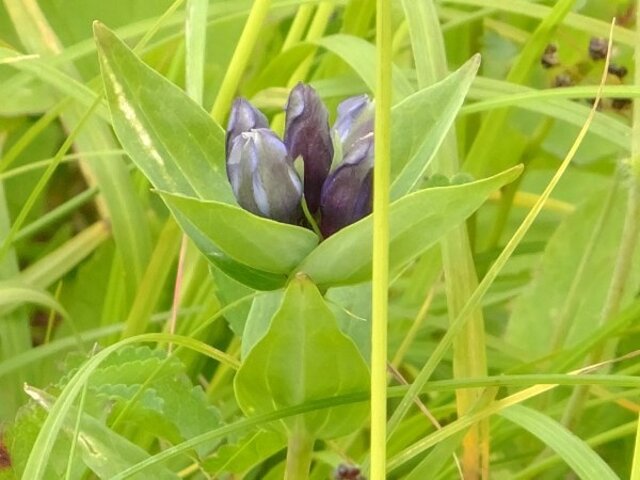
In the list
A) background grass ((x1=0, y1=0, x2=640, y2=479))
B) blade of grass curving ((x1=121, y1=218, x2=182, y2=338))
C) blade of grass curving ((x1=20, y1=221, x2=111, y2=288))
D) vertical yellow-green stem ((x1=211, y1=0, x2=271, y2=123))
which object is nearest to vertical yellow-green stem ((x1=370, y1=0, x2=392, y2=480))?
background grass ((x1=0, y1=0, x2=640, y2=479))

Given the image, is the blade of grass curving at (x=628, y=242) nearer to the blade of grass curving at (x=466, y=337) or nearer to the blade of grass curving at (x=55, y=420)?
the blade of grass curving at (x=466, y=337)

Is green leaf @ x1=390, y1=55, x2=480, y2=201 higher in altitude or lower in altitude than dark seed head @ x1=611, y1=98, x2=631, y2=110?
lower

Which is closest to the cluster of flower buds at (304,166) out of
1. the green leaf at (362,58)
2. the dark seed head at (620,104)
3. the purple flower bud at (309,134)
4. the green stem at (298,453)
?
the purple flower bud at (309,134)

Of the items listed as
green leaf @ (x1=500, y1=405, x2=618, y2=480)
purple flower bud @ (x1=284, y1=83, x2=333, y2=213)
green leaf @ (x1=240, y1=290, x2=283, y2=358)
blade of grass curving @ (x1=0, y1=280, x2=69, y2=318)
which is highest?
purple flower bud @ (x1=284, y1=83, x2=333, y2=213)

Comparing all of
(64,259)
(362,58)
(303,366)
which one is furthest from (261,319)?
(64,259)

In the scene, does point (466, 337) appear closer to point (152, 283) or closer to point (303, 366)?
point (303, 366)

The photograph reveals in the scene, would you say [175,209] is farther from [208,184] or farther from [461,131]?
[461,131]

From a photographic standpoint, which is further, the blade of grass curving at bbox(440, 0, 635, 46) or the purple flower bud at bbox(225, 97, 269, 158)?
the blade of grass curving at bbox(440, 0, 635, 46)

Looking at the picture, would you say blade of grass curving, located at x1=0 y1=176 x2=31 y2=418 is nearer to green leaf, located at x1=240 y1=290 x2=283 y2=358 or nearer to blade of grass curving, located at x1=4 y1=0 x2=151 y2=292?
blade of grass curving, located at x1=4 y1=0 x2=151 y2=292
